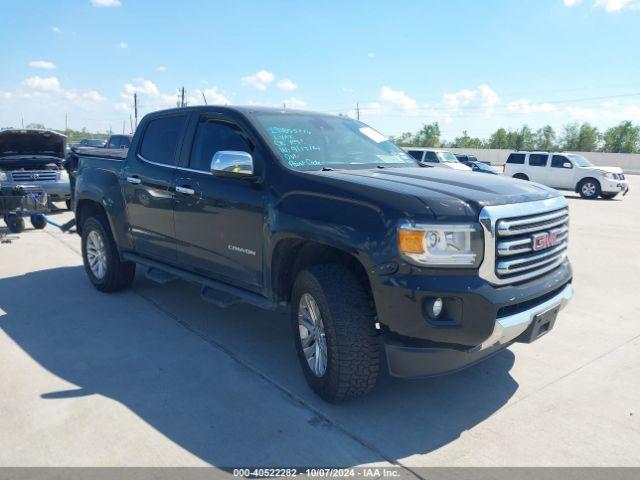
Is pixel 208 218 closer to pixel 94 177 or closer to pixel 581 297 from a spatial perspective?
pixel 94 177

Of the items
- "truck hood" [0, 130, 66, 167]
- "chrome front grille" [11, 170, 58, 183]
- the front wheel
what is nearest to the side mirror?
the front wheel

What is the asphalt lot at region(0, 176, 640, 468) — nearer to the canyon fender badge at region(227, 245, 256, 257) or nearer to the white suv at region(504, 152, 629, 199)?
the canyon fender badge at region(227, 245, 256, 257)

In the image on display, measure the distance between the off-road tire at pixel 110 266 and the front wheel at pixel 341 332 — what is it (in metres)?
3.11

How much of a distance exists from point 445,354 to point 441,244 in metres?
0.63

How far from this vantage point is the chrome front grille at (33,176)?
10930 millimetres

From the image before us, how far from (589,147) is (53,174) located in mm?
88099

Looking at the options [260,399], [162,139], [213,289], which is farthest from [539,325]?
[162,139]

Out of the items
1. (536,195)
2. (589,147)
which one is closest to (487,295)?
(536,195)

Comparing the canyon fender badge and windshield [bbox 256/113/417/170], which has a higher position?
windshield [bbox 256/113/417/170]

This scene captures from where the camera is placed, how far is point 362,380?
318 cm

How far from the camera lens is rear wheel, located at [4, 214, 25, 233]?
921cm

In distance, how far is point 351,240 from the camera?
3.02 m

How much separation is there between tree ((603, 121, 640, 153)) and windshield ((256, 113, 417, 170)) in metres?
88.8

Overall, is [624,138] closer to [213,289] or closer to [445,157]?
[445,157]
